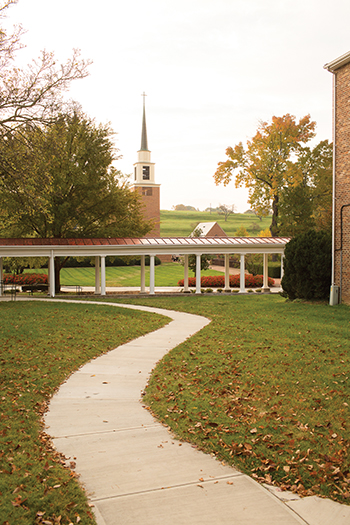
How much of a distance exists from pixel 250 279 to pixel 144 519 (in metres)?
29.1

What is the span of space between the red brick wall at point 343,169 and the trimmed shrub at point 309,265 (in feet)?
2.15

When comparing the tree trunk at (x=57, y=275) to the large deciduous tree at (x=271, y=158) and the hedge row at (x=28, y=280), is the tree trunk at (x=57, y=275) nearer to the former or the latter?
the hedge row at (x=28, y=280)

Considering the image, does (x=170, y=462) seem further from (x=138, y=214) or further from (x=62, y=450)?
(x=138, y=214)

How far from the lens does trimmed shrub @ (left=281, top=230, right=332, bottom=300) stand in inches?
752

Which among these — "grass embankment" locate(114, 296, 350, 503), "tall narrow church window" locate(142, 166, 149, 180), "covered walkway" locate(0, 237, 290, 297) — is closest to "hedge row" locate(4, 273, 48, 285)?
"covered walkway" locate(0, 237, 290, 297)

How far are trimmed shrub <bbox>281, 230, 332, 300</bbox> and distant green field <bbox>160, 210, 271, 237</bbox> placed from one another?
252 feet

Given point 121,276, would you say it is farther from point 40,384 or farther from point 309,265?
point 40,384

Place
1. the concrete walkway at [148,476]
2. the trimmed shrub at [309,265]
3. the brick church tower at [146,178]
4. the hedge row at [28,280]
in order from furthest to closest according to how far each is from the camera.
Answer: the brick church tower at [146,178] → the hedge row at [28,280] → the trimmed shrub at [309,265] → the concrete walkway at [148,476]

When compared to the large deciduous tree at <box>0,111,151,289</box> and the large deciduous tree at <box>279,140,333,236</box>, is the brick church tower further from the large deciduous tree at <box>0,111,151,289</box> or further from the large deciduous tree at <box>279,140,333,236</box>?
the large deciduous tree at <box>0,111,151,289</box>

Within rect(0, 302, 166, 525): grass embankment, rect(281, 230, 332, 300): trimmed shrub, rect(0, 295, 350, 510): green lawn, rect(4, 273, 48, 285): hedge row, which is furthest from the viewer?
rect(4, 273, 48, 285): hedge row

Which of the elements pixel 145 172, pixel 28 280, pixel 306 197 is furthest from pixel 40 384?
pixel 145 172

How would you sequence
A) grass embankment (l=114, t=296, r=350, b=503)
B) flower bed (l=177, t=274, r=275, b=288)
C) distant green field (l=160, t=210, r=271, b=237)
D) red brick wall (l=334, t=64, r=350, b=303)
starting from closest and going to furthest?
1. grass embankment (l=114, t=296, r=350, b=503)
2. red brick wall (l=334, t=64, r=350, b=303)
3. flower bed (l=177, t=274, r=275, b=288)
4. distant green field (l=160, t=210, r=271, b=237)

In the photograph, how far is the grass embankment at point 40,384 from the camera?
4051mm

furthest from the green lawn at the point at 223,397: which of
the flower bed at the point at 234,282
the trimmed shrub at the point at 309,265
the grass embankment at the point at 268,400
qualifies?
the flower bed at the point at 234,282
